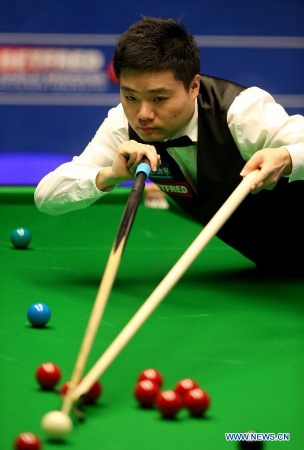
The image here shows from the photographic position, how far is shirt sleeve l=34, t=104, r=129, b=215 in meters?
3.02

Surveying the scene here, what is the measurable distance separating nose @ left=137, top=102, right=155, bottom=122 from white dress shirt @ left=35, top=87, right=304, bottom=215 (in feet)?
0.90

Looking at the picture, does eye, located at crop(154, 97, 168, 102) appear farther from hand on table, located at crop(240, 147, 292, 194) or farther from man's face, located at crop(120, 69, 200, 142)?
hand on table, located at crop(240, 147, 292, 194)

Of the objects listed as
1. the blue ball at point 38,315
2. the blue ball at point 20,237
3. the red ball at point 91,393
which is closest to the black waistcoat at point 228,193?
the blue ball at point 20,237

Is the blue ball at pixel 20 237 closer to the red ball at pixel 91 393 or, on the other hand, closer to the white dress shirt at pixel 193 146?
the white dress shirt at pixel 193 146

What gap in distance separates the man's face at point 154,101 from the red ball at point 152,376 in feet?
3.44

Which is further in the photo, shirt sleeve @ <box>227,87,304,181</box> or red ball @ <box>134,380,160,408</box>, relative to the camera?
shirt sleeve @ <box>227,87,304,181</box>

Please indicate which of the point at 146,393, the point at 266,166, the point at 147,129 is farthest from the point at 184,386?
the point at 147,129

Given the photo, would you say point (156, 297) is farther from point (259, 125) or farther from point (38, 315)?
point (259, 125)

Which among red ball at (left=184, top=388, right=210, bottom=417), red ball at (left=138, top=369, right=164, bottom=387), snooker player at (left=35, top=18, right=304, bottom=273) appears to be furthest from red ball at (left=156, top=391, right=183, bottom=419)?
snooker player at (left=35, top=18, right=304, bottom=273)

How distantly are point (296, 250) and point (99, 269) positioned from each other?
0.81m

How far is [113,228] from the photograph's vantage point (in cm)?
405

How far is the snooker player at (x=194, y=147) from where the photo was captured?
2678mm

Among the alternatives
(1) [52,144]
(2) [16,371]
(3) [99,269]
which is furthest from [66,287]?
(1) [52,144]

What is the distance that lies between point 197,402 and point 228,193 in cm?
139
